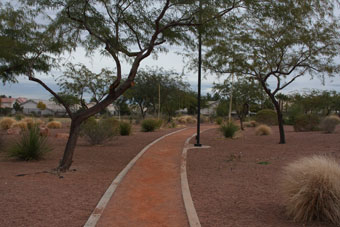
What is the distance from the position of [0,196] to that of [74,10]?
5843 mm

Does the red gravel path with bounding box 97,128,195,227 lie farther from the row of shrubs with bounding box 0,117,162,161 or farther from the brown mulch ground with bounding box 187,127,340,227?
the row of shrubs with bounding box 0,117,162,161

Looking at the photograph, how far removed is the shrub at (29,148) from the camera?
11.5m

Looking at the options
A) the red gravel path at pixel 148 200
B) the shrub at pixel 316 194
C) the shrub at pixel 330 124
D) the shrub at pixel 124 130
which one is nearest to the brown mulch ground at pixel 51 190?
the red gravel path at pixel 148 200

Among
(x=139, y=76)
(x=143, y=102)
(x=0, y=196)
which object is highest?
(x=139, y=76)

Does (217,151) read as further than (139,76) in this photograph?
No

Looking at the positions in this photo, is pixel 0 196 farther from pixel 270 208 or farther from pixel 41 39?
pixel 41 39

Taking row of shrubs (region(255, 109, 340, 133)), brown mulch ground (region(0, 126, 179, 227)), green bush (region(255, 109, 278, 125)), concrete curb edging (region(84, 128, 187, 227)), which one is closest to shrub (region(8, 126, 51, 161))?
brown mulch ground (region(0, 126, 179, 227))

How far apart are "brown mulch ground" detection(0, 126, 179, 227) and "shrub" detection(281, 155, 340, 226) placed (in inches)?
126

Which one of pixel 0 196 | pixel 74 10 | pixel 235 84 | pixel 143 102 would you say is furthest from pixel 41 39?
pixel 143 102

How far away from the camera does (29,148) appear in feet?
37.8

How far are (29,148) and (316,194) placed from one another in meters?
9.11

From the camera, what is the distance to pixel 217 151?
48.0ft

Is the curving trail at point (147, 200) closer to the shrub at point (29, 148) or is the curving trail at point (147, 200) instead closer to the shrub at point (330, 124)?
the shrub at point (29, 148)

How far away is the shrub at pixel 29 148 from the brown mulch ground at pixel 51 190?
30 cm
